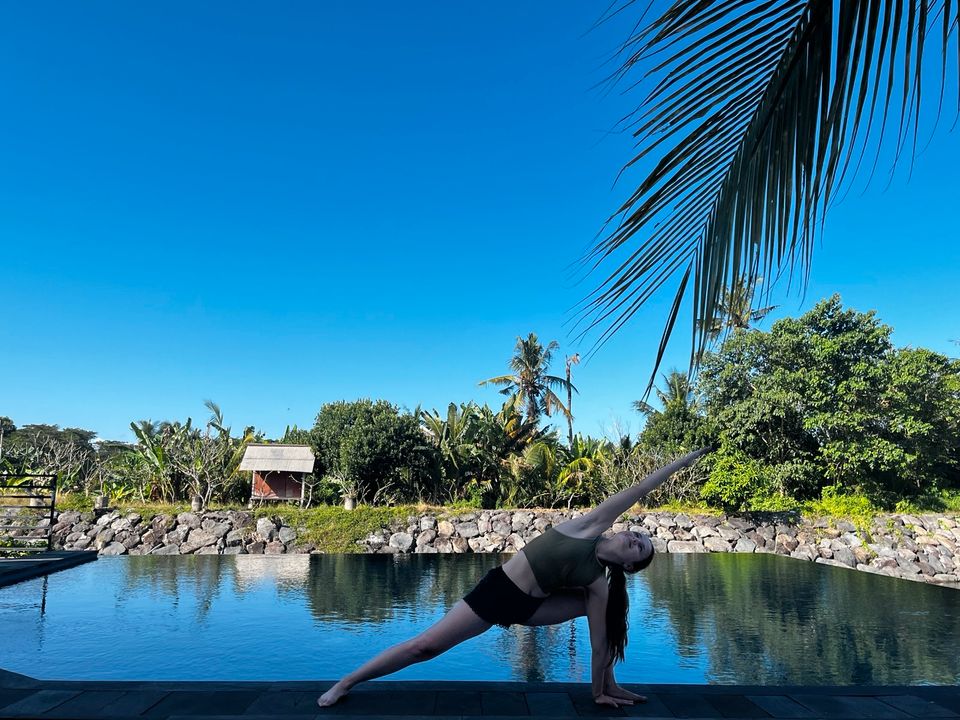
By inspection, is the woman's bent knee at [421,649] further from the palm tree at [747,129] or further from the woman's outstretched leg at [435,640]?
the palm tree at [747,129]

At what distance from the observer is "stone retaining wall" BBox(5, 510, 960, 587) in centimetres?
1261

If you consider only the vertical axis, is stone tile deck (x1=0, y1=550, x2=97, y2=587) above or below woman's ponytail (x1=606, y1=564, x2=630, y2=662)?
below

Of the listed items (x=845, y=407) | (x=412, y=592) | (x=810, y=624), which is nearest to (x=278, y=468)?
(x=412, y=592)

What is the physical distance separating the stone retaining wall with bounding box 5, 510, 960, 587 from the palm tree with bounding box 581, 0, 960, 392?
42.0ft

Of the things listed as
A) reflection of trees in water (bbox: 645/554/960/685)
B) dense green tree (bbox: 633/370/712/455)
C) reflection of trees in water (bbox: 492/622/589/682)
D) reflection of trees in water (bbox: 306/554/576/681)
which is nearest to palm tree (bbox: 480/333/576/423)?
dense green tree (bbox: 633/370/712/455)

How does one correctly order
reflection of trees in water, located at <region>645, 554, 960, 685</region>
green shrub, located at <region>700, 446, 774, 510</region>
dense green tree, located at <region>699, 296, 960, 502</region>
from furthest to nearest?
green shrub, located at <region>700, 446, 774, 510</region>
dense green tree, located at <region>699, 296, 960, 502</region>
reflection of trees in water, located at <region>645, 554, 960, 685</region>

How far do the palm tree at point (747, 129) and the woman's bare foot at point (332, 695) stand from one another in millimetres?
2299

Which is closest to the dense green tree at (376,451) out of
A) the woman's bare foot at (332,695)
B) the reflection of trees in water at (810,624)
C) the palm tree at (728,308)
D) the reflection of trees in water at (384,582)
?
the reflection of trees in water at (384,582)

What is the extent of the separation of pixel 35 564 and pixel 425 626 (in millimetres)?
4826

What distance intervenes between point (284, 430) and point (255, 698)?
17971 millimetres

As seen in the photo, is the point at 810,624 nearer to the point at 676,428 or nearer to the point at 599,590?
the point at 599,590

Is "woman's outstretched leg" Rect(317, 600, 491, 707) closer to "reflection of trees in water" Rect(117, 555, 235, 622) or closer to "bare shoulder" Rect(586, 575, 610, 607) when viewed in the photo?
"bare shoulder" Rect(586, 575, 610, 607)

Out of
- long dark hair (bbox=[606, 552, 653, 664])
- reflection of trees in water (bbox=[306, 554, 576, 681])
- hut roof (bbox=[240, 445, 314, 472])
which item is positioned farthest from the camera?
hut roof (bbox=[240, 445, 314, 472])

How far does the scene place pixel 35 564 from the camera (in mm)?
7355
